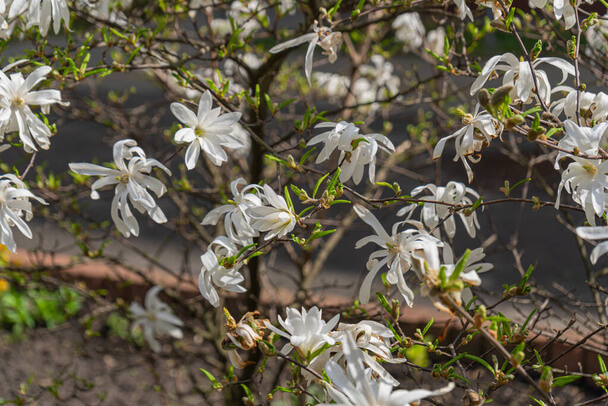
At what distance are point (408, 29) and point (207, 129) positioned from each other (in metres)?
1.78

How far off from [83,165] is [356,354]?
615mm

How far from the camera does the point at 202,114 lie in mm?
1040

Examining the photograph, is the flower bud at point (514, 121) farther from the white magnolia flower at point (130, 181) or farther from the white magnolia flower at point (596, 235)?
the white magnolia flower at point (130, 181)

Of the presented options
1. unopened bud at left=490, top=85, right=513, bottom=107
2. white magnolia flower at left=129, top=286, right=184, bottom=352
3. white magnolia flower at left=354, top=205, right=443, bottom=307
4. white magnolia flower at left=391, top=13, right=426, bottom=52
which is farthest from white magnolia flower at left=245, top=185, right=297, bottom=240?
white magnolia flower at left=391, top=13, right=426, bottom=52

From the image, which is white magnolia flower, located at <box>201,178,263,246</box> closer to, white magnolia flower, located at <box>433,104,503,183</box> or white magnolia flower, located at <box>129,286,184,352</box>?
white magnolia flower, located at <box>433,104,503,183</box>

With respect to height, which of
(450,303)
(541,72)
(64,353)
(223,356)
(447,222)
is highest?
(541,72)

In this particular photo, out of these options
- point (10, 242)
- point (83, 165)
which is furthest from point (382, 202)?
point (10, 242)

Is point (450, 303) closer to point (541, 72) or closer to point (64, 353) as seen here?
point (541, 72)

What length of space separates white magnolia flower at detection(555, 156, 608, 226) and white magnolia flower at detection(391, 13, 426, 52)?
4.75 feet

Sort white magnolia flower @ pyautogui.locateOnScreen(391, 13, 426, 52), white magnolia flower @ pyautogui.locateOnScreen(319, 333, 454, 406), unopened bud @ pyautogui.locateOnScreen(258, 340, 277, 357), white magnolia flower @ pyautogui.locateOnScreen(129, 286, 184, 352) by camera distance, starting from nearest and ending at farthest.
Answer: white magnolia flower @ pyautogui.locateOnScreen(319, 333, 454, 406) < unopened bud @ pyautogui.locateOnScreen(258, 340, 277, 357) < white magnolia flower @ pyautogui.locateOnScreen(129, 286, 184, 352) < white magnolia flower @ pyautogui.locateOnScreen(391, 13, 426, 52)

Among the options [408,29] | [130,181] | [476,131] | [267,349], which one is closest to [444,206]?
[476,131]

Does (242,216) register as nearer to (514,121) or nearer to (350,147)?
(350,147)

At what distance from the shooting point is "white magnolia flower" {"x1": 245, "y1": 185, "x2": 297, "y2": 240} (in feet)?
3.14

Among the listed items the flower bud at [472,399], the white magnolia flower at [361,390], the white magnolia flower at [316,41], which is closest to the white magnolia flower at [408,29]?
the white magnolia flower at [316,41]
